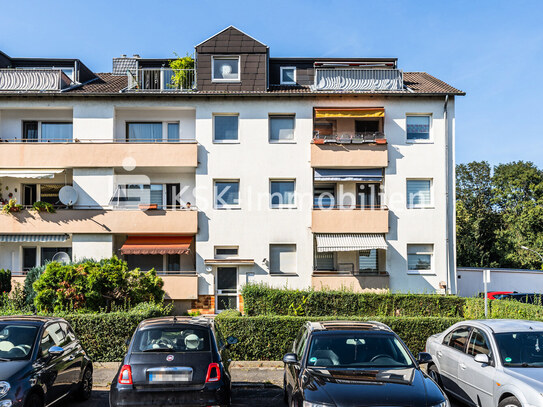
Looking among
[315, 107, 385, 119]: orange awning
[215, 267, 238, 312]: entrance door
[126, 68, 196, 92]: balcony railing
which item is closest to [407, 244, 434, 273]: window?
[315, 107, 385, 119]: orange awning

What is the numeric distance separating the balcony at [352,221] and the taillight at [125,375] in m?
15.4

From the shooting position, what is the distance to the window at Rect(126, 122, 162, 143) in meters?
23.8

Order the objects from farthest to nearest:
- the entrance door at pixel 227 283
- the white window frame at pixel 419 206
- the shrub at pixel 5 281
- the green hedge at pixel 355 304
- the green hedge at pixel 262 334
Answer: the white window frame at pixel 419 206
the entrance door at pixel 227 283
the shrub at pixel 5 281
the green hedge at pixel 355 304
the green hedge at pixel 262 334

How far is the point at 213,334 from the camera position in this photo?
8.12 metres

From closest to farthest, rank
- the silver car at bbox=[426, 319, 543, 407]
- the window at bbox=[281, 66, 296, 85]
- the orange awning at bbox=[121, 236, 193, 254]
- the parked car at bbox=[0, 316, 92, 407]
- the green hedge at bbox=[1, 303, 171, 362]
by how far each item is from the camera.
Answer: the silver car at bbox=[426, 319, 543, 407]
the parked car at bbox=[0, 316, 92, 407]
the green hedge at bbox=[1, 303, 171, 362]
the orange awning at bbox=[121, 236, 193, 254]
the window at bbox=[281, 66, 296, 85]

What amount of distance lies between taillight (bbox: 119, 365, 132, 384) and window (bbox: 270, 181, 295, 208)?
16.0 m

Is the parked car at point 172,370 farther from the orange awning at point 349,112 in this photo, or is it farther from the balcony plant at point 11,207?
the balcony plant at point 11,207

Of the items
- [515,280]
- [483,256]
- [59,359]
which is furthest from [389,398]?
[483,256]

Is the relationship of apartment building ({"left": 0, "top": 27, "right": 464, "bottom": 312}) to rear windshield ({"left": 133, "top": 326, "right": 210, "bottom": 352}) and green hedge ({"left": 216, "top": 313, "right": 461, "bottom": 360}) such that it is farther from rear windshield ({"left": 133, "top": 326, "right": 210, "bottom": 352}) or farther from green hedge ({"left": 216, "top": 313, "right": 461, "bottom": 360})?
rear windshield ({"left": 133, "top": 326, "right": 210, "bottom": 352})

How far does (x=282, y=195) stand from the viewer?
2305 cm

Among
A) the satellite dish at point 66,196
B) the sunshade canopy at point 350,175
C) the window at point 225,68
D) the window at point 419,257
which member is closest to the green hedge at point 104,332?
the satellite dish at point 66,196

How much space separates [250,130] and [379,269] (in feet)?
29.7

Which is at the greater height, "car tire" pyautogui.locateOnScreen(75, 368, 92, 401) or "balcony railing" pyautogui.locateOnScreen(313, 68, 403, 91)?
"balcony railing" pyautogui.locateOnScreen(313, 68, 403, 91)

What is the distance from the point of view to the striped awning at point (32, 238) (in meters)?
21.9
